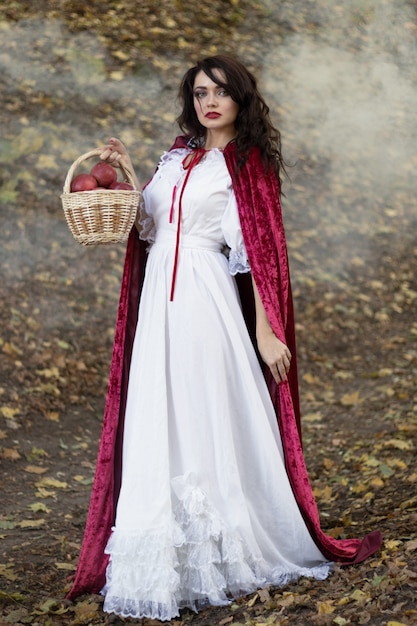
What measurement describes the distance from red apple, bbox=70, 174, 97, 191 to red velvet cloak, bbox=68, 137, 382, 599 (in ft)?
1.32

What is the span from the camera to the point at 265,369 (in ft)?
11.2

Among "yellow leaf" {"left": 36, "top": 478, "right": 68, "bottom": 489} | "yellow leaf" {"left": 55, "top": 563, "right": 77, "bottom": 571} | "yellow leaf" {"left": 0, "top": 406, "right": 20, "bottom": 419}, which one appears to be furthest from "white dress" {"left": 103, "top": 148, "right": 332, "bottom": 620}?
"yellow leaf" {"left": 0, "top": 406, "right": 20, "bottom": 419}

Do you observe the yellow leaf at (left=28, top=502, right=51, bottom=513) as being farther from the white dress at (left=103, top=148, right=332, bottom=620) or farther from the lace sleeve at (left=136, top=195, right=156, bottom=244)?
the lace sleeve at (left=136, top=195, right=156, bottom=244)

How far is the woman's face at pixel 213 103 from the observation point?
3.28 meters

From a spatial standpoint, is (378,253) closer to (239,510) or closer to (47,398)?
(47,398)

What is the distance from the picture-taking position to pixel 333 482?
5004 millimetres

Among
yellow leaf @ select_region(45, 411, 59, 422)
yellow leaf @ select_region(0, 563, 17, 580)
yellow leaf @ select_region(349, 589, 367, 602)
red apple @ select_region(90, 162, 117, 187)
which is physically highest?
red apple @ select_region(90, 162, 117, 187)

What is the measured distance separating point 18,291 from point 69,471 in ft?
7.06

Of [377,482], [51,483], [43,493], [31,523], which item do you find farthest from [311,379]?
[31,523]

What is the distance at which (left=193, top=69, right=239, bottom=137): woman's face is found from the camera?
10.7 feet

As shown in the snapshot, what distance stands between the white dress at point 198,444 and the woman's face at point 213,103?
5.1 inches

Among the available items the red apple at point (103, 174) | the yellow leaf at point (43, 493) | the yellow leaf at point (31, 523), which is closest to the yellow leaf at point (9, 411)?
the yellow leaf at point (43, 493)

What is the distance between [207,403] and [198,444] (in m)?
0.16

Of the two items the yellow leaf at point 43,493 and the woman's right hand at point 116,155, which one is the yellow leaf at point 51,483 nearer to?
the yellow leaf at point 43,493
